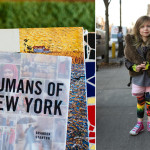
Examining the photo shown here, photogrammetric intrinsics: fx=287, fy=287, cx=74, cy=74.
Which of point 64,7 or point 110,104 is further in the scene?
point 110,104

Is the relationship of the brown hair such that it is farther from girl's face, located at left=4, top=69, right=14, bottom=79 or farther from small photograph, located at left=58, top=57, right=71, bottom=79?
girl's face, located at left=4, top=69, right=14, bottom=79

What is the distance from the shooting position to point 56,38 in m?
2.30

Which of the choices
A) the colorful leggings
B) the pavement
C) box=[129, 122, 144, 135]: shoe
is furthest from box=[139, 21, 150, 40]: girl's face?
the pavement

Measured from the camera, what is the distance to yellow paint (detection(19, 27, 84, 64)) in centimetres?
230

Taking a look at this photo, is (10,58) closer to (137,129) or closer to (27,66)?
(27,66)

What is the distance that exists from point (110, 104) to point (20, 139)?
126 inches

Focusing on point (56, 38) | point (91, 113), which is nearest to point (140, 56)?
point (91, 113)

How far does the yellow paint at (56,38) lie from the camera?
2301 millimetres

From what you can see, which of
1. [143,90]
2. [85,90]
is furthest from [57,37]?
[143,90]

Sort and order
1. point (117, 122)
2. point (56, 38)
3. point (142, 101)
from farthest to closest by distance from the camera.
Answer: point (117, 122) → point (142, 101) → point (56, 38)

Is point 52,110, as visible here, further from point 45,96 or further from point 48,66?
point 48,66

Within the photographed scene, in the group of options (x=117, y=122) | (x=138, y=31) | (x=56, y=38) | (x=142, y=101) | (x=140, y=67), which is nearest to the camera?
(x=56, y=38)

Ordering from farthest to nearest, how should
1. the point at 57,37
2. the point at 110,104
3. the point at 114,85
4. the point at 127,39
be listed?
the point at 114,85
the point at 110,104
the point at 127,39
the point at 57,37

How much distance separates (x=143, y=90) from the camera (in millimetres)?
3568
